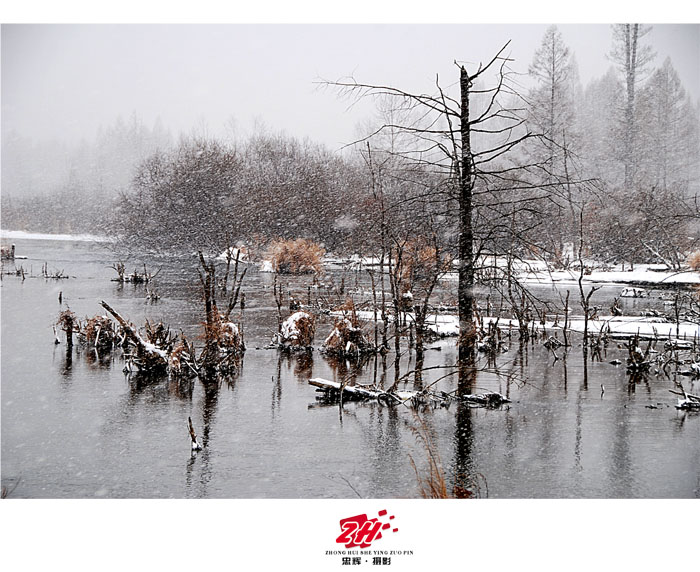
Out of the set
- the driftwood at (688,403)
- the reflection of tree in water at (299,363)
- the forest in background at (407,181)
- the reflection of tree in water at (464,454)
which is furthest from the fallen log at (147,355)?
the driftwood at (688,403)

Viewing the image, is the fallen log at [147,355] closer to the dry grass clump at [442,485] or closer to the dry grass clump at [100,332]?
the dry grass clump at [100,332]

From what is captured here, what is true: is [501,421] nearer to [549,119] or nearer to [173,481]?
[173,481]

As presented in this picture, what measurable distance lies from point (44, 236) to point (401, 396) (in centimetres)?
497

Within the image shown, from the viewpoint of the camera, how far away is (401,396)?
19.5 feet

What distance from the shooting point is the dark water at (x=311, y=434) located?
4383mm

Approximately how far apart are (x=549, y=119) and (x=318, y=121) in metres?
2.55

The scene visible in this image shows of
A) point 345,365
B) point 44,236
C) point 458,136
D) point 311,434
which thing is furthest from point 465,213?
point 44,236

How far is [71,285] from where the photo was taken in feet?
36.3

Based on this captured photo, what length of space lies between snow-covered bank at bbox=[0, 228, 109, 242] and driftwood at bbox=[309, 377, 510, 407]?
3843 millimetres

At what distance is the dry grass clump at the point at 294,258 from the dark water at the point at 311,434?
8.55 ft

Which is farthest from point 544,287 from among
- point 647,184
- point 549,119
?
point 549,119

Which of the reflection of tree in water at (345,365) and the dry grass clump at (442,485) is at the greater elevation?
the reflection of tree in water at (345,365)

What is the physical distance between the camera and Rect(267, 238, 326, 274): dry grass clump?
10.5 meters
